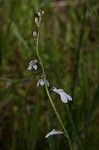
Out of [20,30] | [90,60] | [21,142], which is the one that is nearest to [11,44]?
[20,30]

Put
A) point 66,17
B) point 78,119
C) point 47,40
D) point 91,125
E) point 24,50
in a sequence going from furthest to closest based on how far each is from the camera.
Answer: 1. point 66,17
2. point 47,40
3. point 24,50
4. point 91,125
5. point 78,119

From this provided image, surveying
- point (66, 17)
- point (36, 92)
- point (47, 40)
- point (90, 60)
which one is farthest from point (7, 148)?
point (66, 17)

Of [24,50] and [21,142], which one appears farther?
[24,50]

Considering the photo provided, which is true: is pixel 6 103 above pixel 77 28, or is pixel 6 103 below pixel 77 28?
below

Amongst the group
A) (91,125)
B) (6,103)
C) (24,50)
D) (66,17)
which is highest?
(66,17)

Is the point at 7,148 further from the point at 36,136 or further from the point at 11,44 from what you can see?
the point at 11,44

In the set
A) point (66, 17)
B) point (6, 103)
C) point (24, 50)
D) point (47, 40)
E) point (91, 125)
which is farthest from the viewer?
point (66, 17)

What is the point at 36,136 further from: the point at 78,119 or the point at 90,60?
the point at 90,60
